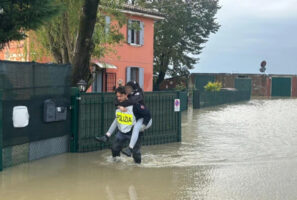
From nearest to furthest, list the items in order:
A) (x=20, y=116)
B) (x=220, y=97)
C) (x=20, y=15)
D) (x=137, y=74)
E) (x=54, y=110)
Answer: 1. (x=20, y=116)
2. (x=20, y=15)
3. (x=54, y=110)
4. (x=137, y=74)
5. (x=220, y=97)

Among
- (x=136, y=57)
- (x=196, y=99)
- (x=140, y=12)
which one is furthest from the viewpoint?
(x=136, y=57)

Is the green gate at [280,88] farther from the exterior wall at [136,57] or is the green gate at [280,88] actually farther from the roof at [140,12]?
the roof at [140,12]

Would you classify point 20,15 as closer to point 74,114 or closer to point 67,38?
point 74,114

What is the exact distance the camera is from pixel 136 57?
2420 cm

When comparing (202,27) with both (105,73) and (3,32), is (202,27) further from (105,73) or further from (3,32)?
(3,32)

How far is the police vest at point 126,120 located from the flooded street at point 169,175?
73cm

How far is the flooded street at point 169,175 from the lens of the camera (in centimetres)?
616

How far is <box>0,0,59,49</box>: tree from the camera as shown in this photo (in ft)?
25.2

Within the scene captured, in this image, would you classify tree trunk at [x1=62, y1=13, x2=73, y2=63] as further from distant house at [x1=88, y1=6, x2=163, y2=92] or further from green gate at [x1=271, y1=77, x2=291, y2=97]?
green gate at [x1=271, y1=77, x2=291, y2=97]

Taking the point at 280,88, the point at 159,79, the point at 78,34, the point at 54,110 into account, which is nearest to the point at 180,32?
the point at 159,79

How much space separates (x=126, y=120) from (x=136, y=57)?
16471 millimetres

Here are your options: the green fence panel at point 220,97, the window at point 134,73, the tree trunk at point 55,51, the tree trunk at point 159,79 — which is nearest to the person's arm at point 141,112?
the tree trunk at point 55,51

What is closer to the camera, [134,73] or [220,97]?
[134,73]

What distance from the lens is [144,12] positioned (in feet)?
77.2
